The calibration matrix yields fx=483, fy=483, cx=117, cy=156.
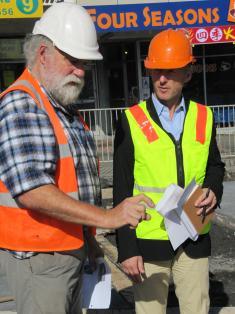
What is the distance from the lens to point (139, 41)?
43.7ft

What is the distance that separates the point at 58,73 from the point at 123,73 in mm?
12041

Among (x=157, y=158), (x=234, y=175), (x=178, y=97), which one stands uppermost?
(x=178, y=97)

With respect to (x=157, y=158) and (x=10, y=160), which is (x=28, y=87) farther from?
(x=157, y=158)

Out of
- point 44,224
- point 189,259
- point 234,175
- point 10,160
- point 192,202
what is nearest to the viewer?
point 10,160


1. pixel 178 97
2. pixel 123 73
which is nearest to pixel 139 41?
pixel 123 73

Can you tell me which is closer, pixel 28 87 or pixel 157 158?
pixel 28 87

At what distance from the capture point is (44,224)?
2029 mm

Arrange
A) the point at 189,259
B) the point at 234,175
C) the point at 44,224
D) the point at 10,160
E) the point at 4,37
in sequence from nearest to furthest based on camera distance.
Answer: the point at 10,160 → the point at 44,224 → the point at 189,259 → the point at 234,175 → the point at 4,37

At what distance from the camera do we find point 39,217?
2.02 meters

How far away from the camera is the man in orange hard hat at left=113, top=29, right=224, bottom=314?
2.61 m

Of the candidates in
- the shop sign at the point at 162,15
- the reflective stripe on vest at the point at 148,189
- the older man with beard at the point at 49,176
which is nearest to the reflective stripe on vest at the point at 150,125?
the reflective stripe on vest at the point at 148,189

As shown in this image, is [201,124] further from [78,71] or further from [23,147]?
[23,147]

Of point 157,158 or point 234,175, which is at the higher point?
point 157,158

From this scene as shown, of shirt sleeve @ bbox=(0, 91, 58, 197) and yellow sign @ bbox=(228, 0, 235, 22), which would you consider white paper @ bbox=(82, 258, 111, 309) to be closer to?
shirt sleeve @ bbox=(0, 91, 58, 197)
